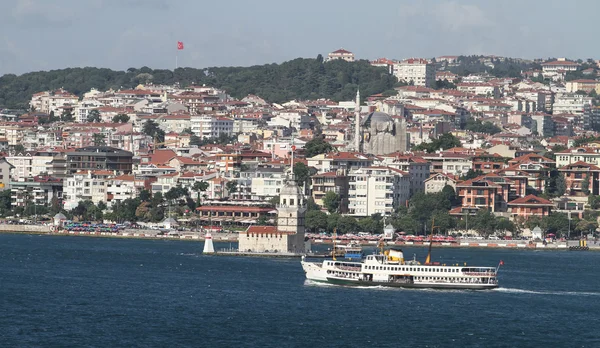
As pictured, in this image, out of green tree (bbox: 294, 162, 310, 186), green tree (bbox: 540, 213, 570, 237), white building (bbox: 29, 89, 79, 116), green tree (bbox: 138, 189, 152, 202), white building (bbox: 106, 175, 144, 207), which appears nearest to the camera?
green tree (bbox: 540, 213, 570, 237)

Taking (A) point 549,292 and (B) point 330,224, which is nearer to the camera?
(A) point 549,292

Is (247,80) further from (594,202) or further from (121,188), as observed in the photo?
(594,202)

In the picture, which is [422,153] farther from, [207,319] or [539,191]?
[207,319]

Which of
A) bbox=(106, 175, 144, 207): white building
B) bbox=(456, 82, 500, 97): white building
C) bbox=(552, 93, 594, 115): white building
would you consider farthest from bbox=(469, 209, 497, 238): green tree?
bbox=(456, 82, 500, 97): white building

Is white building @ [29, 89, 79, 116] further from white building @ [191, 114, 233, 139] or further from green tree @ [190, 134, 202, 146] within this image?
green tree @ [190, 134, 202, 146]

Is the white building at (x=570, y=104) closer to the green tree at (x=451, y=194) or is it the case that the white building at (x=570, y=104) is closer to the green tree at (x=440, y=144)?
the green tree at (x=440, y=144)

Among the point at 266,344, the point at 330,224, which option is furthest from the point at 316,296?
the point at 330,224

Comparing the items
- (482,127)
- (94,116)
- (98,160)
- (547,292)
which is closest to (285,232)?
(547,292)
